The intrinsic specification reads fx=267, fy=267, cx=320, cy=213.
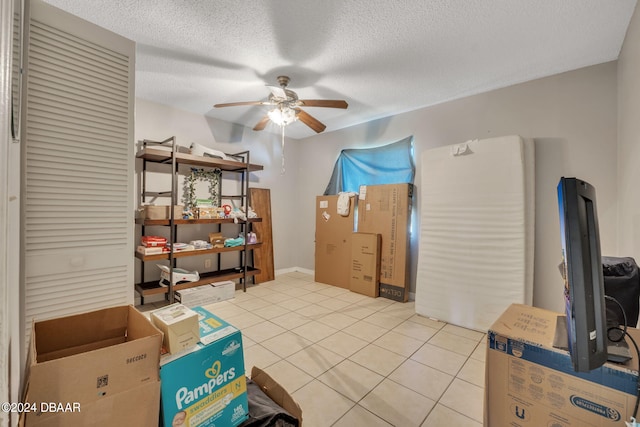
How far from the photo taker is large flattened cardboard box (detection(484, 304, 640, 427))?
0.97 metres

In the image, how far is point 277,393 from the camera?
53.9 inches

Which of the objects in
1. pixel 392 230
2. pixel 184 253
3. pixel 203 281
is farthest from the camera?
pixel 392 230

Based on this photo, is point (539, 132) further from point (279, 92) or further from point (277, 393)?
point (277, 393)

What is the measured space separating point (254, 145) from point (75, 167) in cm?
350

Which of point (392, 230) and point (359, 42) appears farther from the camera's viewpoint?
point (392, 230)

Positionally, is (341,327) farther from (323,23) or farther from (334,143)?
(334,143)

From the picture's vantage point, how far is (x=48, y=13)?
121cm

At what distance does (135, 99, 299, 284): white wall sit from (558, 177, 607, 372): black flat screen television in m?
4.03

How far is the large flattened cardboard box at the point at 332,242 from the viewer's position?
13.9 feet

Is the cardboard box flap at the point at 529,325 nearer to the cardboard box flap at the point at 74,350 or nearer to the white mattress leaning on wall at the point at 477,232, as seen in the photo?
the white mattress leaning on wall at the point at 477,232

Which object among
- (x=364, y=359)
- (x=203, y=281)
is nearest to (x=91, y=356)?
(x=364, y=359)

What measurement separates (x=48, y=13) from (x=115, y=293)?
136 cm

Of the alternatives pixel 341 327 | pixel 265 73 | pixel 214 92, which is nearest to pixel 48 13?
pixel 265 73

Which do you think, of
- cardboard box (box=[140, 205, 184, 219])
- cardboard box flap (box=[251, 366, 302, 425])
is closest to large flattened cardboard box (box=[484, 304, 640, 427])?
cardboard box flap (box=[251, 366, 302, 425])
